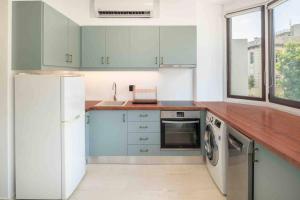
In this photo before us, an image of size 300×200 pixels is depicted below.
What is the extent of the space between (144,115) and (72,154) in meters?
1.30

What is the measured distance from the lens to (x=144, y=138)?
391 cm

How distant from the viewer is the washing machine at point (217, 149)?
9.20 ft

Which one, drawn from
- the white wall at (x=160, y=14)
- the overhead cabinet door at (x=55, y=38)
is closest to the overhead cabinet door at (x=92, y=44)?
the white wall at (x=160, y=14)

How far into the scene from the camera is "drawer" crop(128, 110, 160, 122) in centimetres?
388

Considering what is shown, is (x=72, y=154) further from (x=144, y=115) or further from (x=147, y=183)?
(x=144, y=115)

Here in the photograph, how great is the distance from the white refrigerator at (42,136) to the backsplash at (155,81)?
1.76 meters

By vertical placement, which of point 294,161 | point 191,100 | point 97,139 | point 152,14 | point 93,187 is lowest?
point 93,187

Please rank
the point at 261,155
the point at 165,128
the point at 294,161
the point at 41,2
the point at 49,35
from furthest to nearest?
the point at 165,128 → the point at 49,35 → the point at 41,2 → the point at 261,155 → the point at 294,161

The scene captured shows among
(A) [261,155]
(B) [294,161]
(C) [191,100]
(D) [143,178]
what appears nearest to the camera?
(B) [294,161]

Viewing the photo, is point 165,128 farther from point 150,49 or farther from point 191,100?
point 150,49

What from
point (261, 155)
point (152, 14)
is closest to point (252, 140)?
point (261, 155)

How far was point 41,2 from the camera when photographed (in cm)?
276

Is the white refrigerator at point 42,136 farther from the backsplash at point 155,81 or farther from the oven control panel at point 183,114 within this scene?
the backsplash at point 155,81

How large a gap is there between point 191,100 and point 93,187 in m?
2.25
